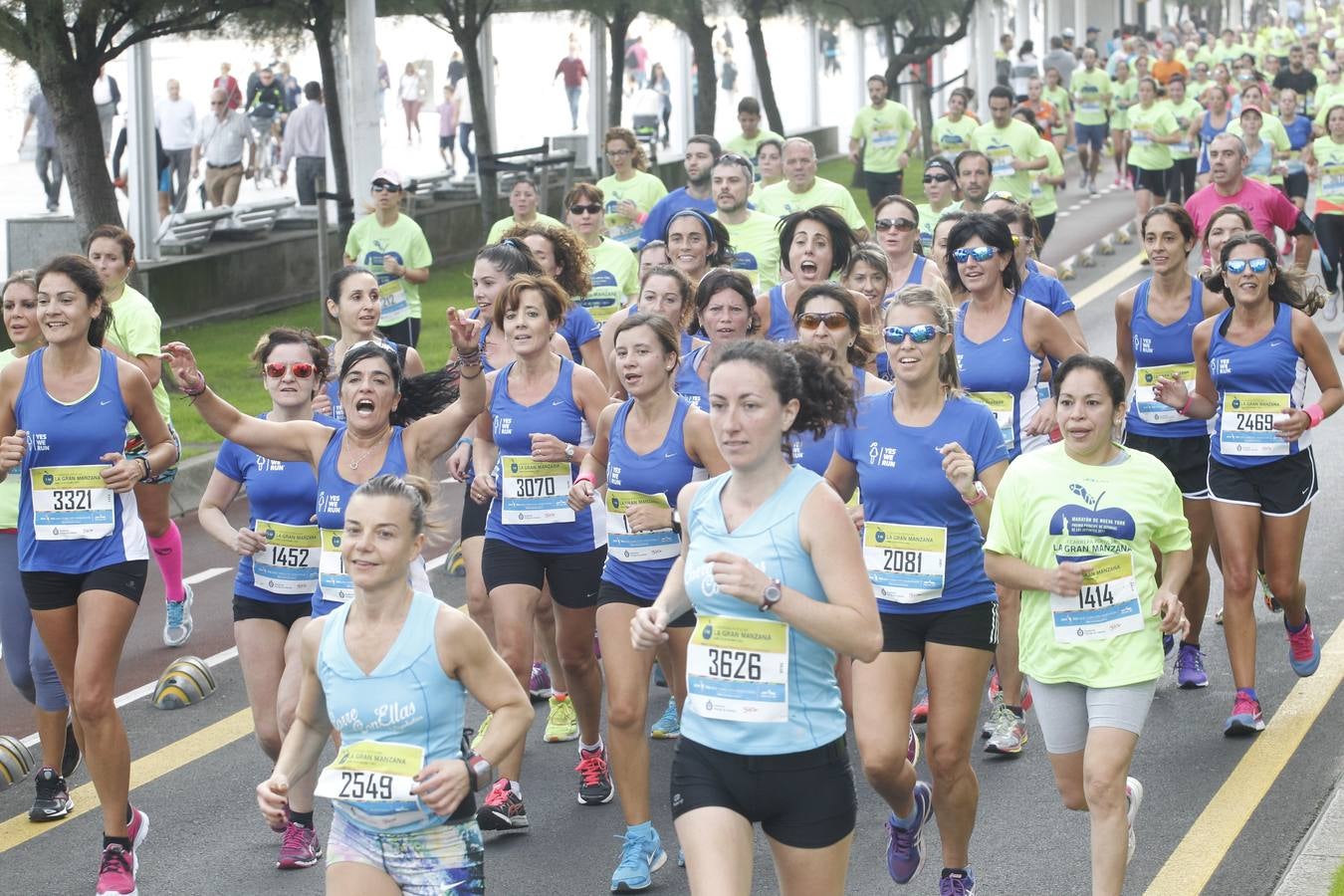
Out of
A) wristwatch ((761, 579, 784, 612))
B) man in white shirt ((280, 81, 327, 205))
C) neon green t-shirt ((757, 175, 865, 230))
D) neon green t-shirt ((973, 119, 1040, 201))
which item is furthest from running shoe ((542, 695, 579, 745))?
man in white shirt ((280, 81, 327, 205))

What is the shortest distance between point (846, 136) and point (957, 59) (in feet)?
45.9

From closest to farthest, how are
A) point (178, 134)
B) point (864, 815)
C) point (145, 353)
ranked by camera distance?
point (864, 815), point (145, 353), point (178, 134)

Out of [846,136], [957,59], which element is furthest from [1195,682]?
[957,59]

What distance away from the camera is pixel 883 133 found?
882 inches

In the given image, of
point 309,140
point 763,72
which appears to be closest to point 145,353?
point 309,140

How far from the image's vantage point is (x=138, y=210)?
66.9ft

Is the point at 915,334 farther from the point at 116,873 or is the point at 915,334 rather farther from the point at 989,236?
the point at 116,873

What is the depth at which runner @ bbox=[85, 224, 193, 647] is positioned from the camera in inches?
354

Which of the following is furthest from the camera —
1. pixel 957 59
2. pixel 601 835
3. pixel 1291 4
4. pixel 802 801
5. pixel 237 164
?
pixel 1291 4

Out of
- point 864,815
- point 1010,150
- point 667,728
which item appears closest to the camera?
point 864,815

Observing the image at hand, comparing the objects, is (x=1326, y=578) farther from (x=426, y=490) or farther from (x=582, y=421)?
(x=426, y=490)

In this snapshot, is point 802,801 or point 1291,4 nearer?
point 802,801

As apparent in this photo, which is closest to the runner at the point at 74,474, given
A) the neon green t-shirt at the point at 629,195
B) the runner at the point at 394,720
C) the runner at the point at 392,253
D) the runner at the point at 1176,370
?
the runner at the point at 394,720

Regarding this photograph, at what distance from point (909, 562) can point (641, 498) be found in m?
1.04
